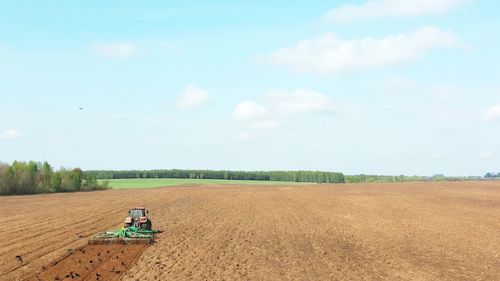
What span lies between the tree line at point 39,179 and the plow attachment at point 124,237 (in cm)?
5816

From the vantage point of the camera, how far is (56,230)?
3162 cm

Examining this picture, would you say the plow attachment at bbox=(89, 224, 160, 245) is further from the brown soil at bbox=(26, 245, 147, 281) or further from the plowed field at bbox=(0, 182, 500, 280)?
the plowed field at bbox=(0, 182, 500, 280)

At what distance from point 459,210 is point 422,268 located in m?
27.7

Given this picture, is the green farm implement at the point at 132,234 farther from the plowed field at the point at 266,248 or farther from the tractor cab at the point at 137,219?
the plowed field at the point at 266,248

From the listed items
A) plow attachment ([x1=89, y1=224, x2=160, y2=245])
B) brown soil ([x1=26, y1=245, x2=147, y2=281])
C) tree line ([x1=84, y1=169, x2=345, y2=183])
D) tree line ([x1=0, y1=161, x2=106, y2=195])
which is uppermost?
tree line ([x1=84, y1=169, x2=345, y2=183])

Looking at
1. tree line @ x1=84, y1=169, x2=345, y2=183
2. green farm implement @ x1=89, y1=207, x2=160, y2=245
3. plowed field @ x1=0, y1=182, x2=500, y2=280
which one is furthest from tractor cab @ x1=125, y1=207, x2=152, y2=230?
tree line @ x1=84, y1=169, x2=345, y2=183

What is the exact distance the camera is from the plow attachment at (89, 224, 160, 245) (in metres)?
25.4

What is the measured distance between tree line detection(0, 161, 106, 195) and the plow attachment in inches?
2290

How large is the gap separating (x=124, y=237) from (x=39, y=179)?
64754 millimetres

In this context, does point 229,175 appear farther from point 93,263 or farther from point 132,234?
point 93,263

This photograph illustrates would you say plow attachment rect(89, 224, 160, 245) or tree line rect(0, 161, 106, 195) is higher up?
tree line rect(0, 161, 106, 195)

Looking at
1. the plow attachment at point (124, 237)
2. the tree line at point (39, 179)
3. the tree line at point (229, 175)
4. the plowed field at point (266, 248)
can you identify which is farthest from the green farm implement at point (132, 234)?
the tree line at point (229, 175)

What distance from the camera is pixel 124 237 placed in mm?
26062

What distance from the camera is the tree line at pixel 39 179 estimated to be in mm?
78438
